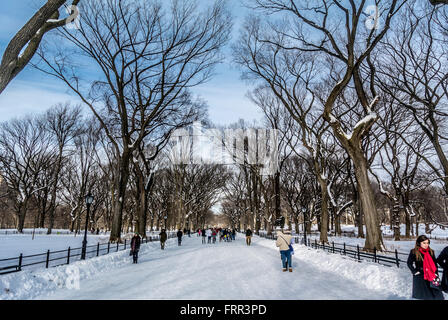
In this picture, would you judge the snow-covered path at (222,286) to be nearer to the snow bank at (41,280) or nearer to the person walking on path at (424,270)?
the snow bank at (41,280)

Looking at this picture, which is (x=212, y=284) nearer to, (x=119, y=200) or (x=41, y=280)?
(x=41, y=280)

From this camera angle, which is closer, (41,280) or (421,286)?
(421,286)

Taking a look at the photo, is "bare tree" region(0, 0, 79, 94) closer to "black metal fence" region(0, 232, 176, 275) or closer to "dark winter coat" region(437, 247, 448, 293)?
"black metal fence" region(0, 232, 176, 275)

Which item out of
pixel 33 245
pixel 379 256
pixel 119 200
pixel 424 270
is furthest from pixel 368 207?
pixel 33 245

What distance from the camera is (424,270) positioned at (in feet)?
14.9

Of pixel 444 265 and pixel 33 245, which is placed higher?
pixel 444 265

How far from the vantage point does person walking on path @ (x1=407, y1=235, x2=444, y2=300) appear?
4496mm

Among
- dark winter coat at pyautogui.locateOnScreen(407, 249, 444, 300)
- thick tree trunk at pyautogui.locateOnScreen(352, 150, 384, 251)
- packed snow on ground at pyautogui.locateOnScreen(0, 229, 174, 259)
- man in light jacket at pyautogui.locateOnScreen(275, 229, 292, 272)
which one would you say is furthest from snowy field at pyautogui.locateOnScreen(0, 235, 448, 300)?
packed snow on ground at pyautogui.locateOnScreen(0, 229, 174, 259)

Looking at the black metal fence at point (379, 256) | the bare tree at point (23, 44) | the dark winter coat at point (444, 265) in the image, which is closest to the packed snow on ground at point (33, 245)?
the bare tree at point (23, 44)

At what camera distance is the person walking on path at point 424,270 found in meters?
4.50

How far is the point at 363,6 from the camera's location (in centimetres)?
1213

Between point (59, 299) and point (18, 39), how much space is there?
6.27 meters

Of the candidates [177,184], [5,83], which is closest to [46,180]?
[177,184]
